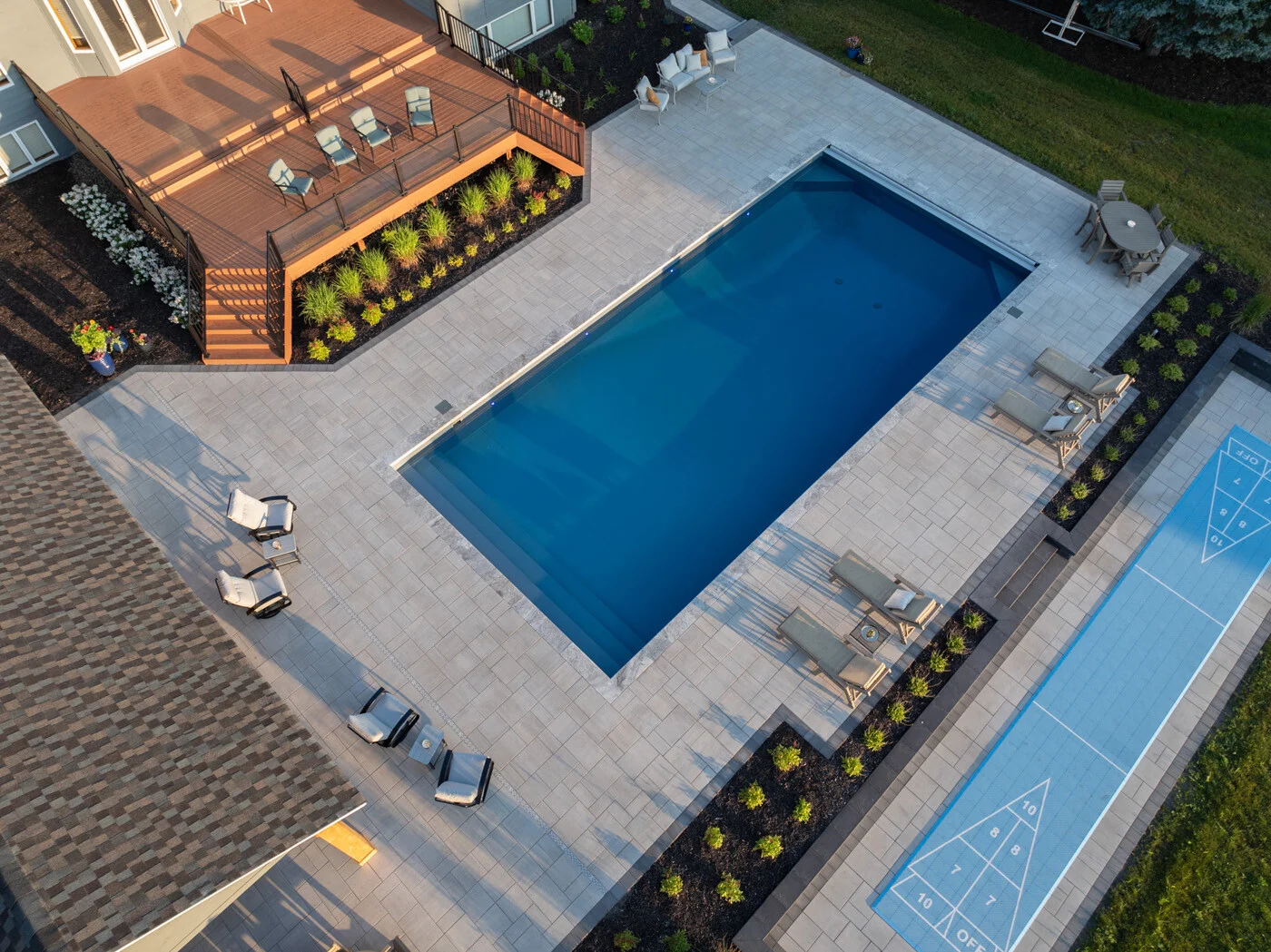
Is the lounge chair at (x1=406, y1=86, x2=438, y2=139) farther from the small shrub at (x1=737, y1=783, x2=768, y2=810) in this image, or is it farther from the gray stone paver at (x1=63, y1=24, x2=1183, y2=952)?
the small shrub at (x1=737, y1=783, x2=768, y2=810)

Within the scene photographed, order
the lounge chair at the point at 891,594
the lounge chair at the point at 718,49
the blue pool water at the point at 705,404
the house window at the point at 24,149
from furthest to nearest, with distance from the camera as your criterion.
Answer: the lounge chair at the point at 718,49 → the house window at the point at 24,149 → the blue pool water at the point at 705,404 → the lounge chair at the point at 891,594

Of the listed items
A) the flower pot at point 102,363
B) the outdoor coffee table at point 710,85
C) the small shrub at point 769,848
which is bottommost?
the small shrub at point 769,848

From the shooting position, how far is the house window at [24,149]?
57.1 ft

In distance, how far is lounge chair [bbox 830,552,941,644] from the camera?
12922 millimetres

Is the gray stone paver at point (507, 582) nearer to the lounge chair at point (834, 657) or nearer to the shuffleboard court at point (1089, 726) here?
the lounge chair at point (834, 657)

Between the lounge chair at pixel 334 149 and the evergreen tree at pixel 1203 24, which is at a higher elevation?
the evergreen tree at pixel 1203 24

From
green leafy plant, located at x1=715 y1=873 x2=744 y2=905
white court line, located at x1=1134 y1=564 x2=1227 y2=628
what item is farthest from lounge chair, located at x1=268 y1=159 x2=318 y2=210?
white court line, located at x1=1134 y1=564 x2=1227 y2=628

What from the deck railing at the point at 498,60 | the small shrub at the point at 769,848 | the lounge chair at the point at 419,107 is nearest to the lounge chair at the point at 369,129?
the lounge chair at the point at 419,107

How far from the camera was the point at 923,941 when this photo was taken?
36.9 ft

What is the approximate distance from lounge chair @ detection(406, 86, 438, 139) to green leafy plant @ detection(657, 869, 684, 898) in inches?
582

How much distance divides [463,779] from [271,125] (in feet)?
46.6

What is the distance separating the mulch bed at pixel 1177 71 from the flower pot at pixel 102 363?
24.0 metres

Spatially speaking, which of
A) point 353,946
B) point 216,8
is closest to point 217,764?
point 353,946

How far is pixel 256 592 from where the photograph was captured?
42.7ft
